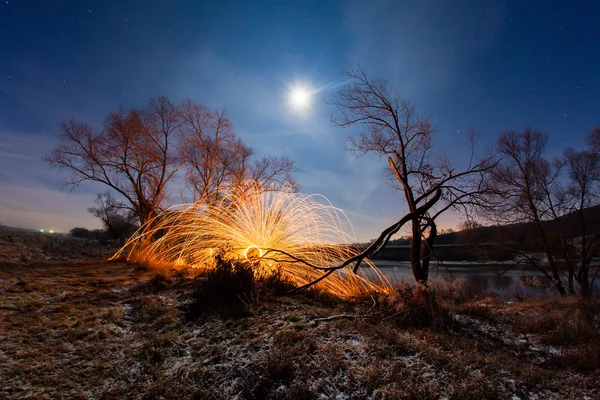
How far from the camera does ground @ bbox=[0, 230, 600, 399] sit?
2.65 meters

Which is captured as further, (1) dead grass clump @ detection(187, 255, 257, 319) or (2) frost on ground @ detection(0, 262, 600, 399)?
(1) dead grass clump @ detection(187, 255, 257, 319)

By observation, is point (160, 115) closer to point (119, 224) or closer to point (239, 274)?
point (239, 274)

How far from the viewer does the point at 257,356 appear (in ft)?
10.4

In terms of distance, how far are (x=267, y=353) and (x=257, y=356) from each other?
133mm

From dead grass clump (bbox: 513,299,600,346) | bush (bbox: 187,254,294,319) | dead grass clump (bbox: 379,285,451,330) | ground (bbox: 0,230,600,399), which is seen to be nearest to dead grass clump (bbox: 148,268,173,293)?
ground (bbox: 0,230,600,399)

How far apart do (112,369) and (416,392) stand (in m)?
3.06

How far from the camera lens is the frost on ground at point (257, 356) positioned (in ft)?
8.66

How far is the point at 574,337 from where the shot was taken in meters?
4.73

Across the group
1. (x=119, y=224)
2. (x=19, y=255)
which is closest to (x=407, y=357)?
(x=19, y=255)

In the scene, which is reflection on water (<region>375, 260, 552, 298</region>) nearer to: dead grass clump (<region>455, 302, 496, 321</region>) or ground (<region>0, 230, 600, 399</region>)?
dead grass clump (<region>455, 302, 496, 321</region>)

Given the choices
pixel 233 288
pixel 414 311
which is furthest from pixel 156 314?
pixel 414 311

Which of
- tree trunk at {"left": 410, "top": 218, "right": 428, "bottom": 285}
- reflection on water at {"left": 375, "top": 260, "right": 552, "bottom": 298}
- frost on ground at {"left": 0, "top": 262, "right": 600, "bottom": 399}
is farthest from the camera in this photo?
reflection on water at {"left": 375, "top": 260, "right": 552, "bottom": 298}

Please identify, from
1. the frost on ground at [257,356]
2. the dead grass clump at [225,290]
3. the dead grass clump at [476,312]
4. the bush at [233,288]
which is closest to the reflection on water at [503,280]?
the dead grass clump at [476,312]

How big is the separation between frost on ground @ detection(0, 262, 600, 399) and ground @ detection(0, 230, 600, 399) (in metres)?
0.01
